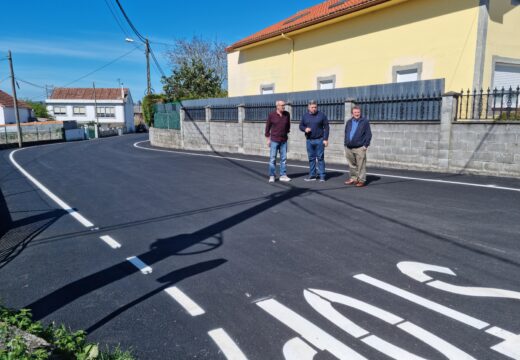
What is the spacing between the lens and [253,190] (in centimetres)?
830

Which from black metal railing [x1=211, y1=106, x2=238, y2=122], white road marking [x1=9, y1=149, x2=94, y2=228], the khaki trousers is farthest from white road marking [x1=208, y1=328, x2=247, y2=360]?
black metal railing [x1=211, y1=106, x2=238, y2=122]

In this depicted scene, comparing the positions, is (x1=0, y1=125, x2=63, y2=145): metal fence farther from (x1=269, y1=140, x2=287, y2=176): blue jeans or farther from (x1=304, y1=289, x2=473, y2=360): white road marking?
(x1=304, y1=289, x2=473, y2=360): white road marking

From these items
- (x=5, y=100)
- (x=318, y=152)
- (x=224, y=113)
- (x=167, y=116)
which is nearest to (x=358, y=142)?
(x=318, y=152)

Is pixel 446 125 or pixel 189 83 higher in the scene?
pixel 189 83

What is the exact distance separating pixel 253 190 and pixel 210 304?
16.4 ft

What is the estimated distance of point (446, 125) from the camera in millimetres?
10078

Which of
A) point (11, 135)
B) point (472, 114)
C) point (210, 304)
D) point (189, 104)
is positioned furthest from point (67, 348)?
point (11, 135)

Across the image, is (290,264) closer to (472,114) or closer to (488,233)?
(488,233)

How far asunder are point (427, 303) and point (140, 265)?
2848 mm

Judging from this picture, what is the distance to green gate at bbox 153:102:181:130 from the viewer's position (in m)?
22.5

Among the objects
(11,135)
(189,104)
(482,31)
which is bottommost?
(11,135)

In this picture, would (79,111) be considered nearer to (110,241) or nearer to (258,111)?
(258,111)

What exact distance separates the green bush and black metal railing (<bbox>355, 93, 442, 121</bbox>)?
9.97 metres

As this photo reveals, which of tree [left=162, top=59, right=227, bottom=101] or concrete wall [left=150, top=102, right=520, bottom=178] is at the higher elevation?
tree [left=162, top=59, right=227, bottom=101]
